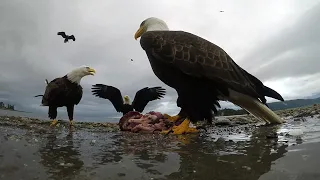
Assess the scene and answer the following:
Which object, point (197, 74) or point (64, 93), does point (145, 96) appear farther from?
point (197, 74)

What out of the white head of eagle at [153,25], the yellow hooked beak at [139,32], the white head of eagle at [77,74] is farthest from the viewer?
the white head of eagle at [77,74]

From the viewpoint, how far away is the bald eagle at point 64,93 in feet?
29.6

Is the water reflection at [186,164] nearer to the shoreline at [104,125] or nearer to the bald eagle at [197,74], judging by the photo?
the bald eagle at [197,74]

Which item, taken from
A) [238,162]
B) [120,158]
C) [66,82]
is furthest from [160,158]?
[66,82]

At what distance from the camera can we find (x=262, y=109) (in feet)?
18.2

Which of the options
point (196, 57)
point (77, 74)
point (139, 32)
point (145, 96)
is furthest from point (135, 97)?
point (196, 57)

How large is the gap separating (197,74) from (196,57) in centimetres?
30

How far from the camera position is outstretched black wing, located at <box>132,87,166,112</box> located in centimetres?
1184

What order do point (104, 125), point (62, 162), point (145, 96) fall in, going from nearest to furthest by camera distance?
point (62, 162)
point (104, 125)
point (145, 96)

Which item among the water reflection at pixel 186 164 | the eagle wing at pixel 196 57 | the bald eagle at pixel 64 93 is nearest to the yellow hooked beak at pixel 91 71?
the bald eagle at pixel 64 93

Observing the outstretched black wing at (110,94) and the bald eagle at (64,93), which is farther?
the outstretched black wing at (110,94)

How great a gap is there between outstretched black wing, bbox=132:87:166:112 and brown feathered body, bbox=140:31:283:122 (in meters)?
6.48

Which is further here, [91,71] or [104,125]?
[91,71]

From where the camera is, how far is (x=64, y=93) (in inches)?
355
